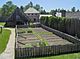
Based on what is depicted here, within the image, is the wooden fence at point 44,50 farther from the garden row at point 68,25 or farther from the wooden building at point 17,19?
the wooden building at point 17,19

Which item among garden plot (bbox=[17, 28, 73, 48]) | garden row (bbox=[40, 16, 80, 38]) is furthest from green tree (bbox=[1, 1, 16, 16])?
garden plot (bbox=[17, 28, 73, 48])

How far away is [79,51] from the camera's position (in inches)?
653

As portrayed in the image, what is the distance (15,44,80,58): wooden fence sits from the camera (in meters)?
14.8

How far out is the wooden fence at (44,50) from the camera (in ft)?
48.6

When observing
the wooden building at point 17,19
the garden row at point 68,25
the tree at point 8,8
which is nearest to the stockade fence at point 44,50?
the garden row at point 68,25

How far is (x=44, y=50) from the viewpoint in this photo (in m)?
15.5

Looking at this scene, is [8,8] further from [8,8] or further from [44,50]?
[44,50]

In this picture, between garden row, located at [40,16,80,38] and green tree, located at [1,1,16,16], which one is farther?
green tree, located at [1,1,16,16]

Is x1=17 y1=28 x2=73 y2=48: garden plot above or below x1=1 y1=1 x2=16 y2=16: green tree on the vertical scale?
below

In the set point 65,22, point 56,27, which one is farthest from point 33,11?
point 65,22

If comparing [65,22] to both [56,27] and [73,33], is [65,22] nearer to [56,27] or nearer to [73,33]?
[73,33]

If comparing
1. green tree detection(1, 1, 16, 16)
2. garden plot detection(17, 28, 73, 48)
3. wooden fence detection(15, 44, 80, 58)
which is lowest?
garden plot detection(17, 28, 73, 48)

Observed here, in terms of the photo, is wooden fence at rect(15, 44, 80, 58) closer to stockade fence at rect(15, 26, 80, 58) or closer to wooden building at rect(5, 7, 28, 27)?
stockade fence at rect(15, 26, 80, 58)

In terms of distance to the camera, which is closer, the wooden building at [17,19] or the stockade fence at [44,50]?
the stockade fence at [44,50]
